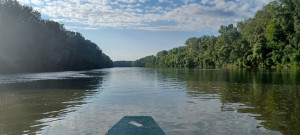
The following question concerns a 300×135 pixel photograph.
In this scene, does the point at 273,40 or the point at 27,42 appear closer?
the point at 273,40

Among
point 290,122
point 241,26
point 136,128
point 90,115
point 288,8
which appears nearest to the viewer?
point 136,128

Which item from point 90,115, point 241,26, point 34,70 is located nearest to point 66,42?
point 34,70

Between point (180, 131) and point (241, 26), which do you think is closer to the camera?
point (180, 131)

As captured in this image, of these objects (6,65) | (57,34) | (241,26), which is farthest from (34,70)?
(241,26)

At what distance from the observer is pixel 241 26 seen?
149250 mm

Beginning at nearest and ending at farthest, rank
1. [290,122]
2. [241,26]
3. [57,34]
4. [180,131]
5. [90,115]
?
[180,131] → [290,122] → [90,115] → [57,34] → [241,26]

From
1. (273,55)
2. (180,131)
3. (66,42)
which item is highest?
(66,42)

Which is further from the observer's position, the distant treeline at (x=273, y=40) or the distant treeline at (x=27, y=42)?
the distant treeline at (x=27, y=42)

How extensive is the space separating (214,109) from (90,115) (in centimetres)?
694

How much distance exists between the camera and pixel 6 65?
85375 millimetres

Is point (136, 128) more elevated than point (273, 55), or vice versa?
point (273, 55)

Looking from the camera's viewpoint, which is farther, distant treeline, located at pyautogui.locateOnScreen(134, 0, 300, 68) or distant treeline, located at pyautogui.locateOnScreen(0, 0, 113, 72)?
distant treeline, located at pyautogui.locateOnScreen(0, 0, 113, 72)

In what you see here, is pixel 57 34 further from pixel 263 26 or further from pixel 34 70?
pixel 263 26

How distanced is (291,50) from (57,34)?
379 ft
